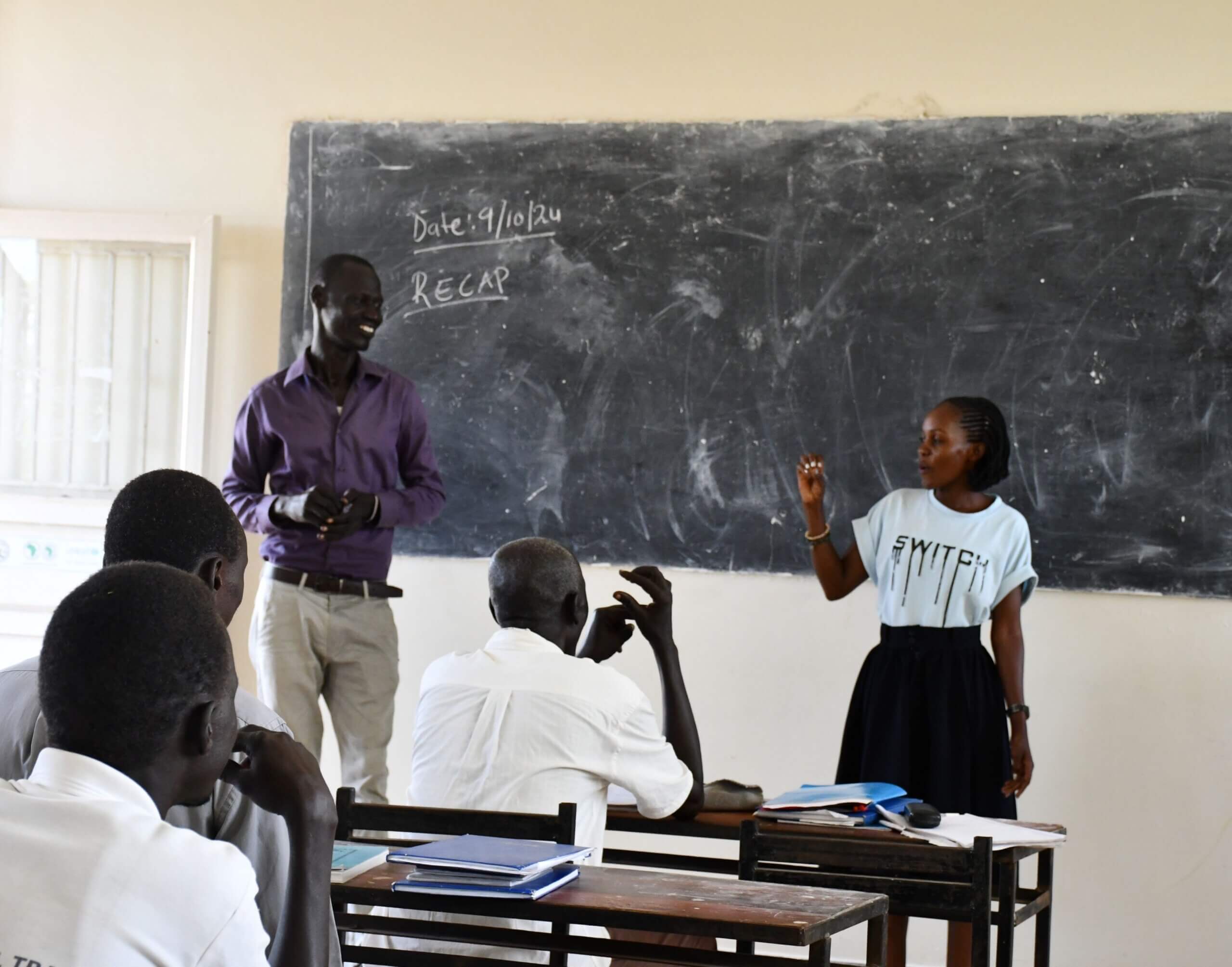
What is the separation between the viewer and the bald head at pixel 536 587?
239cm

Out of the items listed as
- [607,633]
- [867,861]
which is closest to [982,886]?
[867,861]

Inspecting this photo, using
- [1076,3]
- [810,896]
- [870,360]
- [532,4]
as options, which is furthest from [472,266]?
[810,896]

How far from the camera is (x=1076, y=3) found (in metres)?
4.07

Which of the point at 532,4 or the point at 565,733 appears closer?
the point at 565,733

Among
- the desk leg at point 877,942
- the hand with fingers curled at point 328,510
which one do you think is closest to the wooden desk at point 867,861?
the desk leg at point 877,942

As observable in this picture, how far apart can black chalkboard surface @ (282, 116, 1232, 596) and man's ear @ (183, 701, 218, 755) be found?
3.06 m

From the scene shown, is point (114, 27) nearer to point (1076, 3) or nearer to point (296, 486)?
point (296, 486)

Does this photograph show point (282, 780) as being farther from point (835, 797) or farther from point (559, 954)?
point (835, 797)

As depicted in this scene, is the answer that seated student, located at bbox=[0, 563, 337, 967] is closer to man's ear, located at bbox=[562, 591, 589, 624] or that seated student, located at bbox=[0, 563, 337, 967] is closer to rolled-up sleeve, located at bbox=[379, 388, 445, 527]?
man's ear, located at bbox=[562, 591, 589, 624]

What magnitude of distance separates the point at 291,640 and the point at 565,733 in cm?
175

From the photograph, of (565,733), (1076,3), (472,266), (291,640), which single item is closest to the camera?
(565,733)

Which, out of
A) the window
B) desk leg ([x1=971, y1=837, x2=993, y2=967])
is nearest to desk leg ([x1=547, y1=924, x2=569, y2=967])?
desk leg ([x1=971, y1=837, x2=993, y2=967])

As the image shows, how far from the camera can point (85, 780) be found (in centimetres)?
113

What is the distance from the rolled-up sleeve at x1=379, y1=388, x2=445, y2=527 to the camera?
3869mm
